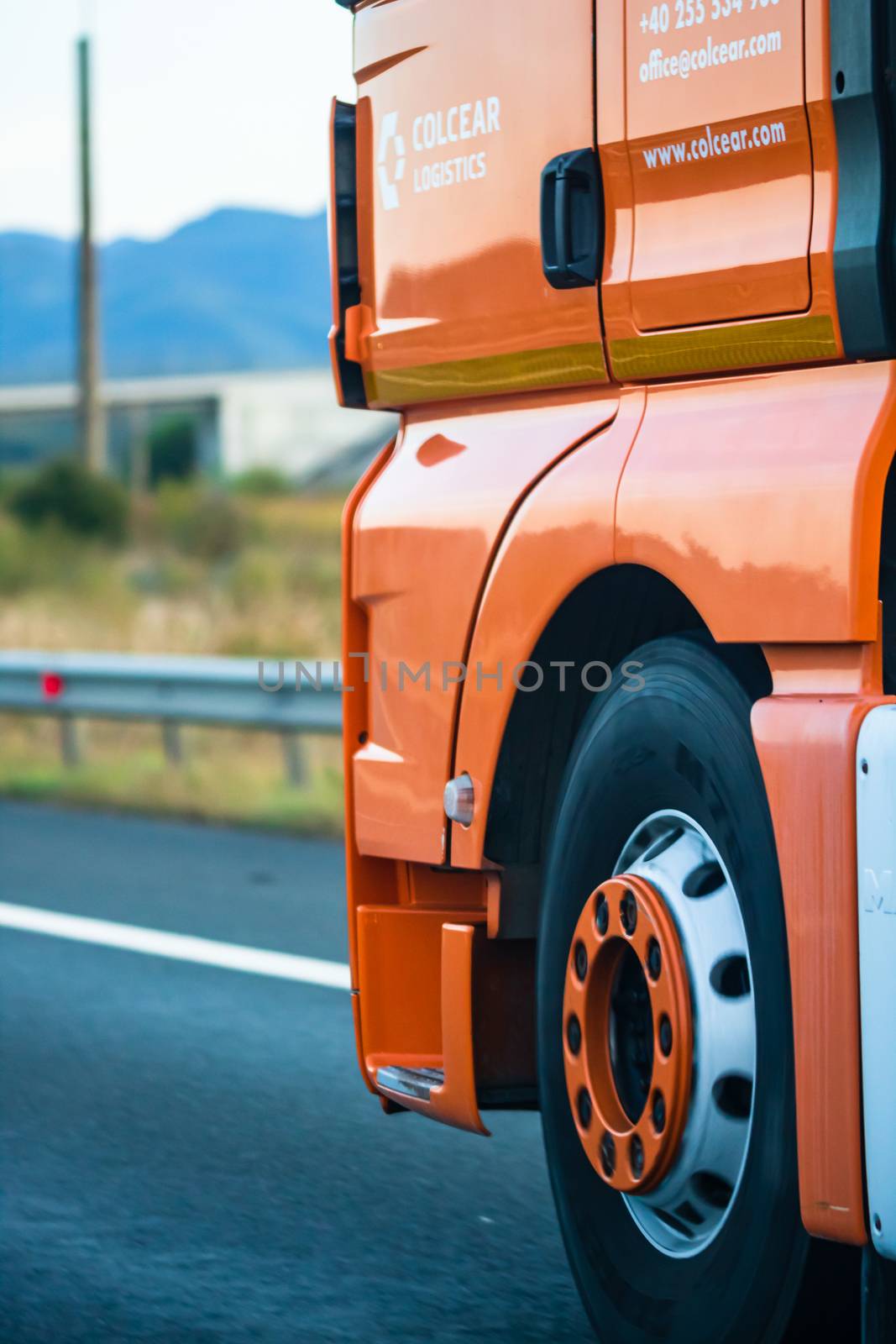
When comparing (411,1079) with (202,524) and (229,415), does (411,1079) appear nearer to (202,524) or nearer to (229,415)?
(202,524)

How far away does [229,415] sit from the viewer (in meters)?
91.4

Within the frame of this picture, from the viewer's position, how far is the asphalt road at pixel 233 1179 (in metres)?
4.00

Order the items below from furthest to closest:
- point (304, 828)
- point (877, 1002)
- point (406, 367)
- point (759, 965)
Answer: point (304, 828), point (406, 367), point (759, 965), point (877, 1002)

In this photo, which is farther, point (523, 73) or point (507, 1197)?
point (507, 1197)

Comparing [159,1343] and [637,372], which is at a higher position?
[637,372]

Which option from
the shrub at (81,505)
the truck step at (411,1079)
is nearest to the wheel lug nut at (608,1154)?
the truck step at (411,1079)

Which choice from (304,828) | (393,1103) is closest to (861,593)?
(393,1103)

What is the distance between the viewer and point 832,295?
121 inches

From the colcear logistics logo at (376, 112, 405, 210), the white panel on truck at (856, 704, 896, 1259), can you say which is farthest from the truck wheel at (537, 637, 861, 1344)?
the colcear logistics logo at (376, 112, 405, 210)

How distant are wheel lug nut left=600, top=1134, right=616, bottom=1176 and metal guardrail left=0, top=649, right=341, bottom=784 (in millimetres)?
6699

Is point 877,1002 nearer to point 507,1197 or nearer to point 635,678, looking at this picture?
point 635,678

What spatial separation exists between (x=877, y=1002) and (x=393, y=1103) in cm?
172

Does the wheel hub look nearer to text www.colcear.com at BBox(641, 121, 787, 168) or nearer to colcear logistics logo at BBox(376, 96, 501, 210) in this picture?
text www.colcear.com at BBox(641, 121, 787, 168)

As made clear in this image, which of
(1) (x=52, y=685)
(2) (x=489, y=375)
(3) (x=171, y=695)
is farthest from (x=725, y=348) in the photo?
(1) (x=52, y=685)
